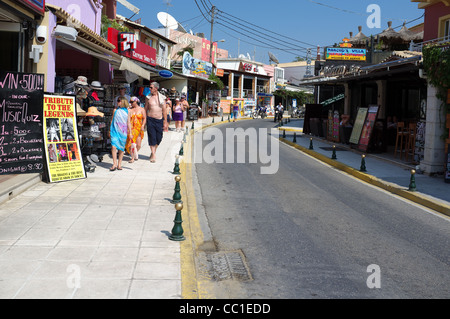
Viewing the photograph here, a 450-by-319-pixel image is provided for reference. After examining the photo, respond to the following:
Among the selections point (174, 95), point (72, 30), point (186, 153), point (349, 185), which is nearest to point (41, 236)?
point (72, 30)

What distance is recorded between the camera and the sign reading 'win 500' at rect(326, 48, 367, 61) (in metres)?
33.9

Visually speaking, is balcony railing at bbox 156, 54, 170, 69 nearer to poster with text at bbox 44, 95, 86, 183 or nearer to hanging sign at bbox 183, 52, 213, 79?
hanging sign at bbox 183, 52, 213, 79

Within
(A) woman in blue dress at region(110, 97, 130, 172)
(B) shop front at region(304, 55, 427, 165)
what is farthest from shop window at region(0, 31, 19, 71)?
(B) shop front at region(304, 55, 427, 165)

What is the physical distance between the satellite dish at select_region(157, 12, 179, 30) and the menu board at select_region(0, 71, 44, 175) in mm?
36789

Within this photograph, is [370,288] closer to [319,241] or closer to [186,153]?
[319,241]

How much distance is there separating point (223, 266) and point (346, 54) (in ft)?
103

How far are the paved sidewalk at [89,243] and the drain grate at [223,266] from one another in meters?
0.36

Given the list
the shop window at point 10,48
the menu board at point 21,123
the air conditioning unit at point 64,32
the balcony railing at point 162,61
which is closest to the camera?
the menu board at point 21,123

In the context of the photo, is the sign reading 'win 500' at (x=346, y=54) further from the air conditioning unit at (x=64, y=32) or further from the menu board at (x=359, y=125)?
the air conditioning unit at (x=64, y=32)

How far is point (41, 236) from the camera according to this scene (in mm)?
6391

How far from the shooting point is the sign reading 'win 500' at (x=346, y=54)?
1336 inches

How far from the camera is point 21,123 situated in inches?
366

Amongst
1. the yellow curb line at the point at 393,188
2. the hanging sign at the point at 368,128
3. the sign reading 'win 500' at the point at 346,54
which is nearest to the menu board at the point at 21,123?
the yellow curb line at the point at 393,188

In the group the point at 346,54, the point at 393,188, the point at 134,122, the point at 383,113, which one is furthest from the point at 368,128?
the point at 346,54
